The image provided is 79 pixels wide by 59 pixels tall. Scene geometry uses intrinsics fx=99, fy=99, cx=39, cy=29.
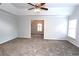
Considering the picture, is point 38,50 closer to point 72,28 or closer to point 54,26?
point 72,28

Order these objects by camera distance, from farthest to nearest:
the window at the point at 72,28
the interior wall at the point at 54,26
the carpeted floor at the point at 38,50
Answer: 1. the interior wall at the point at 54,26
2. the window at the point at 72,28
3. the carpeted floor at the point at 38,50

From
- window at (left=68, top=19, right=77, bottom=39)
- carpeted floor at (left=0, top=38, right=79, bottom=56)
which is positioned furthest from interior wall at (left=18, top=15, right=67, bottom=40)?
carpeted floor at (left=0, top=38, right=79, bottom=56)

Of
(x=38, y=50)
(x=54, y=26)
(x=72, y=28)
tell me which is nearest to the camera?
(x=38, y=50)

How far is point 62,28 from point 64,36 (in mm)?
582

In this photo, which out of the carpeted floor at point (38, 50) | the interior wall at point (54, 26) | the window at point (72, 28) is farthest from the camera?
the interior wall at point (54, 26)

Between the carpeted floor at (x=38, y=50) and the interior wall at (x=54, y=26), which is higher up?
the interior wall at (x=54, y=26)

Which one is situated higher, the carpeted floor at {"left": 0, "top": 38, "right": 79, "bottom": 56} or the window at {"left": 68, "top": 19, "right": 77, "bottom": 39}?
the window at {"left": 68, "top": 19, "right": 77, "bottom": 39}

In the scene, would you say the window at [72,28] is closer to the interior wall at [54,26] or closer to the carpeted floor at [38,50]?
the interior wall at [54,26]

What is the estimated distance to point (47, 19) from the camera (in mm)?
7043

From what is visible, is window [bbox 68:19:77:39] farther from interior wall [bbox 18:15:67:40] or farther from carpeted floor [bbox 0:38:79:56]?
carpeted floor [bbox 0:38:79:56]

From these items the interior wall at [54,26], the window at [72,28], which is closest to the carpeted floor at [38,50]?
the window at [72,28]

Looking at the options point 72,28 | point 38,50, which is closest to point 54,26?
point 72,28

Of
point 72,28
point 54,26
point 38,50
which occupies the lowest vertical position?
point 38,50

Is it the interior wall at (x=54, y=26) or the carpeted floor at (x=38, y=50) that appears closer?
the carpeted floor at (x=38, y=50)
